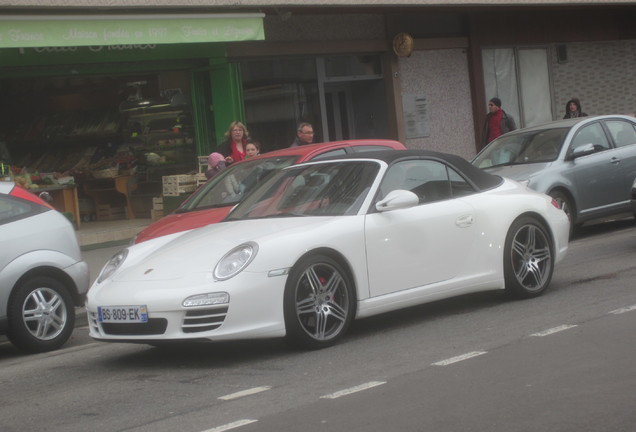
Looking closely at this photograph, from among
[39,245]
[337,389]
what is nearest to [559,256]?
[337,389]

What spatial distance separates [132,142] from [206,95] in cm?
154

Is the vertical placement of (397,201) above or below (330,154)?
below

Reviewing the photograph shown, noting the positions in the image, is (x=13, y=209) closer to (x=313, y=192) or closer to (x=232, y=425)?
(x=313, y=192)

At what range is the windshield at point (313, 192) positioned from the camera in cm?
834

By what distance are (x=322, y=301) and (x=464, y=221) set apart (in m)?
1.65

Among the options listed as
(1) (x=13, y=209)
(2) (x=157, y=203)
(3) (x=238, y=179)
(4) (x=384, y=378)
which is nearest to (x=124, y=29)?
(2) (x=157, y=203)

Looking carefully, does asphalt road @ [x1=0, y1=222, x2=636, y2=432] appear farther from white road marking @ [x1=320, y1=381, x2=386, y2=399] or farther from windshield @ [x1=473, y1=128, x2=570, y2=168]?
windshield @ [x1=473, y1=128, x2=570, y2=168]

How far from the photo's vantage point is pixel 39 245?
9102 millimetres

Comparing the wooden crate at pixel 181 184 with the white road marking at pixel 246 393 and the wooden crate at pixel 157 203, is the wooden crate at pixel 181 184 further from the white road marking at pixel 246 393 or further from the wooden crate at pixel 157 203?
the white road marking at pixel 246 393

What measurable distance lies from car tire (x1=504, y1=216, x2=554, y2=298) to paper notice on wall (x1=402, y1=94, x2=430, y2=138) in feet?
39.4

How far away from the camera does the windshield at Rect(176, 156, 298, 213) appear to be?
1161cm

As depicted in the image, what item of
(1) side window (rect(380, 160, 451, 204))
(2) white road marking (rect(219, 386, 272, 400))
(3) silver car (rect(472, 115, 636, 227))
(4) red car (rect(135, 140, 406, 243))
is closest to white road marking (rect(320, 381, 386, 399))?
(2) white road marking (rect(219, 386, 272, 400))

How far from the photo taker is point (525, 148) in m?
14.7

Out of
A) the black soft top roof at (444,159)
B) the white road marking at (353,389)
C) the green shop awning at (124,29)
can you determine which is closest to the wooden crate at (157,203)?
the green shop awning at (124,29)
